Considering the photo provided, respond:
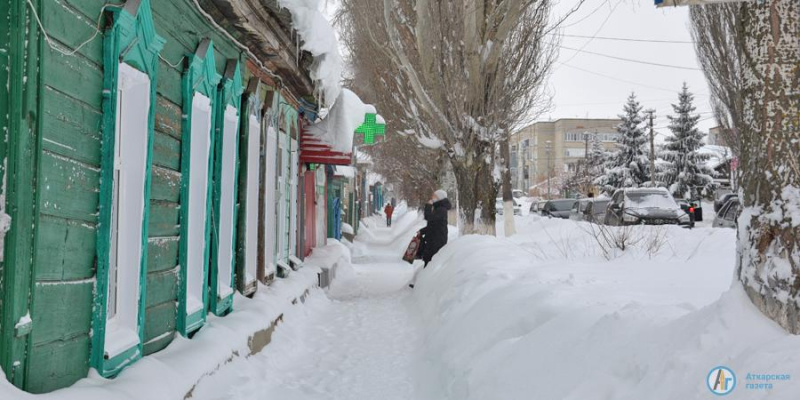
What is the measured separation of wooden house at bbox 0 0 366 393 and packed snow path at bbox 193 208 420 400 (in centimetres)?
59

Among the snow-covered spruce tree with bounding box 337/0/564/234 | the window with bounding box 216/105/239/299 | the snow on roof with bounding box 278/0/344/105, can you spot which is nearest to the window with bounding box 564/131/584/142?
the snow-covered spruce tree with bounding box 337/0/564/234

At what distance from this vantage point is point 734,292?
10.1 feet

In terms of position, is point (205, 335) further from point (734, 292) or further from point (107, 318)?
point (734, 292)

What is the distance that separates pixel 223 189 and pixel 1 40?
11.2ft

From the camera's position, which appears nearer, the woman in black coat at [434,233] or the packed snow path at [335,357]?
the packed snow path at [335,357]

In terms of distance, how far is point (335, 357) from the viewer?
244 inches

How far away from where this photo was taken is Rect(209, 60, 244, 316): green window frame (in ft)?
18.4

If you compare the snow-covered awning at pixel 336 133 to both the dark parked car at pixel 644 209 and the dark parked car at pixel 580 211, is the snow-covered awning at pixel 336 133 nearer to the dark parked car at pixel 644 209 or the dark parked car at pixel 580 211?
the dark parked car at pixel 644 209

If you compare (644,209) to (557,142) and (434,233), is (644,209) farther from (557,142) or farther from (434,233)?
(557,142)

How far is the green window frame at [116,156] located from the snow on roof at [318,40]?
2372 millimetres

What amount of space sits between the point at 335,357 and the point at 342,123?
5308 mm

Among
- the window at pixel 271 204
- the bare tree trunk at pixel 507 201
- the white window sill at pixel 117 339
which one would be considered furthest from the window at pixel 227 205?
the bare tree trunk at pixel 507 201

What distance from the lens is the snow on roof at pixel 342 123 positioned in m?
10.4

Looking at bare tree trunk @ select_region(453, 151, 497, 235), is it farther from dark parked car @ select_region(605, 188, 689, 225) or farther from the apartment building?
the apartment building
